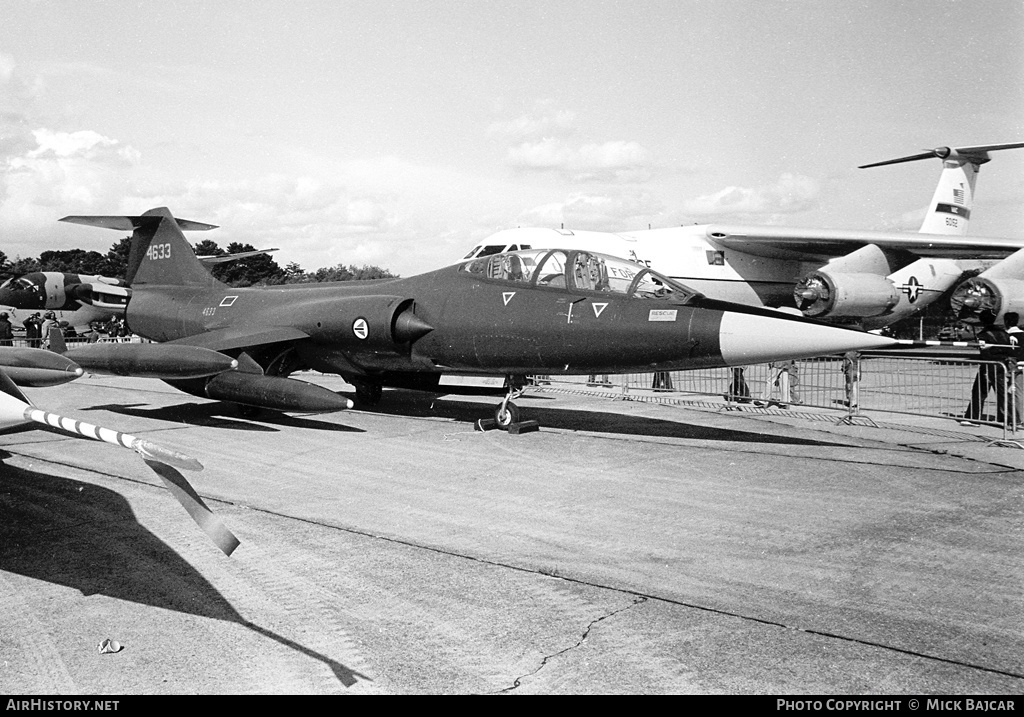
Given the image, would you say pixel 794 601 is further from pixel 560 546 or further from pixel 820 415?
pixel 820 415

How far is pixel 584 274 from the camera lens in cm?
905

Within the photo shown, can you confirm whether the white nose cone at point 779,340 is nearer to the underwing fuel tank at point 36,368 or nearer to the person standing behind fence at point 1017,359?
the person standing behind fence at point 1017,359

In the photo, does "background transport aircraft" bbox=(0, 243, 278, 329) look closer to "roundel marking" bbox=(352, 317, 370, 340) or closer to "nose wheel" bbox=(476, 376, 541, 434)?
"roundel marking" bbox=(352, 317, 370, 340)

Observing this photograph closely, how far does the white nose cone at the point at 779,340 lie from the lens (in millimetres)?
7223

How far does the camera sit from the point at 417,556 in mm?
4766

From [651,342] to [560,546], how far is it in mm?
3645

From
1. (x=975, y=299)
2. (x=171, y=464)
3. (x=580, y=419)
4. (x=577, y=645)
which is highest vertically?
(x=975, y=299)

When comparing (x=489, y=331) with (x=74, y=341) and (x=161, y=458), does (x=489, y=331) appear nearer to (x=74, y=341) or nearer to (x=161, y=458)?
(x=161, y=458)

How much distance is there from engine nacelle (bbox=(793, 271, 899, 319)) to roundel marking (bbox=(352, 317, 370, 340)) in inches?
444

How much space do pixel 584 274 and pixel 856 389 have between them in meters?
4.71

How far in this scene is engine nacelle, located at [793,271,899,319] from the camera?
57.5 feet

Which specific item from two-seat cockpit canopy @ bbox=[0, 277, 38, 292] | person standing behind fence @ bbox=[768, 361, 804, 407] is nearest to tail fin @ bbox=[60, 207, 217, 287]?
person standing behind fence @ bbox=[768, 361, 804, 407]

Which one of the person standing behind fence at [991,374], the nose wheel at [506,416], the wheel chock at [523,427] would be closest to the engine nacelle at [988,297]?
the person standing behind fence at [991,374]

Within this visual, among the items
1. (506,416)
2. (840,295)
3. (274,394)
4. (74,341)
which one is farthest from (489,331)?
(74,341)
